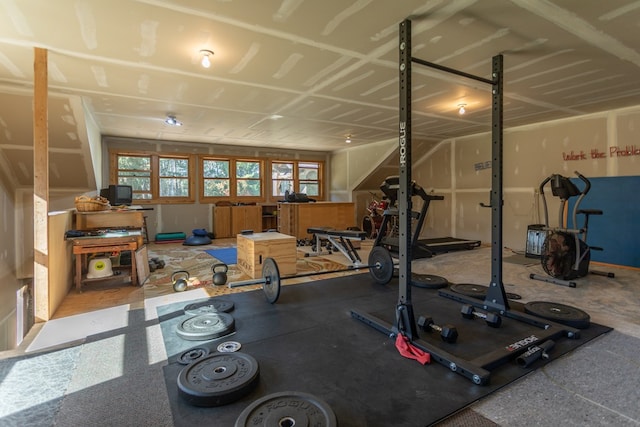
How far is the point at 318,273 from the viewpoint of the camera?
3.71m

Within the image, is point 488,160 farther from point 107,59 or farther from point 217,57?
point 107,59

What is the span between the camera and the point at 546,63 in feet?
11.3

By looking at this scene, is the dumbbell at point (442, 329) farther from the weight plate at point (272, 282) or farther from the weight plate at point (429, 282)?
the weight plate at point (272, 282)

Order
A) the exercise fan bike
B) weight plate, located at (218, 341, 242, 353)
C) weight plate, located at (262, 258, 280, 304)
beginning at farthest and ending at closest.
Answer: the exercise fan bike < weight plate, located at (262, 258, 280, 304) < weight plate, located at (218, 341, 242, 353)

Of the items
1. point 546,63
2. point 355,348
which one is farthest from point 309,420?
point 546,63

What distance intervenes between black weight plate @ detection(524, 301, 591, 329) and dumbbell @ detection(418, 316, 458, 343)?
40.4 inches

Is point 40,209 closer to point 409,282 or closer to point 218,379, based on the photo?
point 218,379

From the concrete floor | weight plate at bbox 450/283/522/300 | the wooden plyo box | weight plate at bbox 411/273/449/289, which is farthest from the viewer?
the wooden plyo box

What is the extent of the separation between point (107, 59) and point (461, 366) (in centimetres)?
414

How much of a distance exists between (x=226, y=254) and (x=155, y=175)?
3442 mm

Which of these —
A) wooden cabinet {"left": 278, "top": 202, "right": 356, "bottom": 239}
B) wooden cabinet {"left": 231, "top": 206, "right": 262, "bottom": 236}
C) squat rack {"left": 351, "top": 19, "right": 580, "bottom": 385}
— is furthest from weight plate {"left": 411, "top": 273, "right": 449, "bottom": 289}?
wooden cabinet {"left": 231, "top": 206, "right": 262, "bottom": 236}

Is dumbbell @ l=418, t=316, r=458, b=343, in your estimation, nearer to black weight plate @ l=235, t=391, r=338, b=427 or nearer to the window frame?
black weight plate @ l=235, t=391, r=338, b=427

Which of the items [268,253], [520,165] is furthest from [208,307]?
[520,165]

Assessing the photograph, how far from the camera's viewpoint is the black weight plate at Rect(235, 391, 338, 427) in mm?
1562
